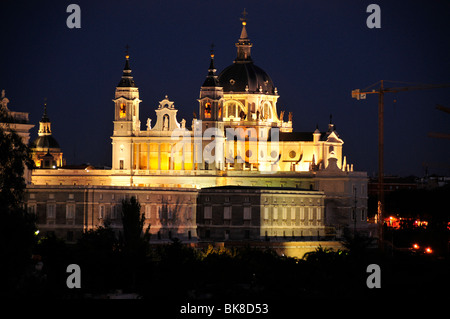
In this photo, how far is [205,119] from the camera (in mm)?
176250

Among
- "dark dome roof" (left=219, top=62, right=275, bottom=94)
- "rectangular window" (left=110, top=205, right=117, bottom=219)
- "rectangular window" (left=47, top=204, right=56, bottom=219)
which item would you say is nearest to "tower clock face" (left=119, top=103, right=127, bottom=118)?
"dark dome roof" (left=219, top=62, right=275, bottom=94)

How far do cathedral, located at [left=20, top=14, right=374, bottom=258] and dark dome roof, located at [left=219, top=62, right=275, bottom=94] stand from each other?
0.11 meters

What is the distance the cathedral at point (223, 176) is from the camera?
148375 mm

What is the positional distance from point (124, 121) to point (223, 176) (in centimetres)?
1220

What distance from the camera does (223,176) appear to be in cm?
17425

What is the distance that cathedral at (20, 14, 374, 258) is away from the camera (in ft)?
487

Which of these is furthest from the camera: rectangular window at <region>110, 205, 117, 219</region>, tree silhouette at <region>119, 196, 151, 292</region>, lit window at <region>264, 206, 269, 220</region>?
lit window at <region>264, 206, 269, 220</region>

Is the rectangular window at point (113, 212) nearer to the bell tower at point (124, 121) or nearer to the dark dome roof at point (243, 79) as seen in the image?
the bell tower at point (124, 121)

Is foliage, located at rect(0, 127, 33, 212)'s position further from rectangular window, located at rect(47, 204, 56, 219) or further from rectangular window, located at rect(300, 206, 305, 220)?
rectangular window, located at rect(300, 206, 305, 220)

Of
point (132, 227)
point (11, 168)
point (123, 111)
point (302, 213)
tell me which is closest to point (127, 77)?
point (123, 111)

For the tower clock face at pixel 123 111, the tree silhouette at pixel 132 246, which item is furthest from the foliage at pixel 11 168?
the tower clock face at pixel 123 111

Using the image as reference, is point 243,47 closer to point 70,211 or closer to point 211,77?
point 211,77

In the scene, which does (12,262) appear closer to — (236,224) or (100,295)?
(100,295)
